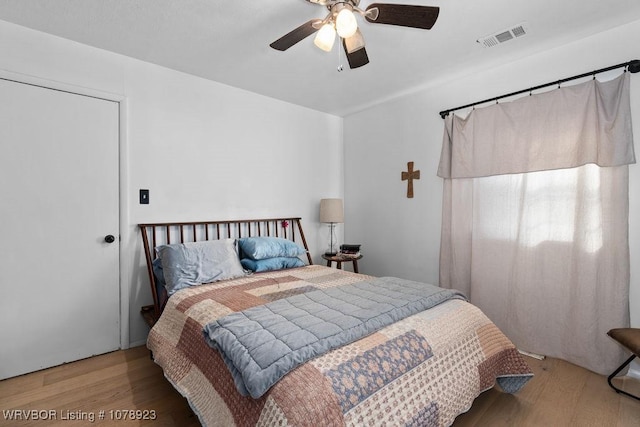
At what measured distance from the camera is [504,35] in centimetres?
223

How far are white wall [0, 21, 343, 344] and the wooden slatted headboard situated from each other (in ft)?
0.26

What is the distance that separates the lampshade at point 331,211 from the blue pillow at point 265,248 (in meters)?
0.74

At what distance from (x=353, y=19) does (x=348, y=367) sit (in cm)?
163

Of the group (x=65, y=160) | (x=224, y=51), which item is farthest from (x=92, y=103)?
(x=224, y=51)

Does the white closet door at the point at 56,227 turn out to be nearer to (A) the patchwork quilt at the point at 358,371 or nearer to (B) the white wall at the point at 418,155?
(A) the patchwork quilt at the point at 358,371

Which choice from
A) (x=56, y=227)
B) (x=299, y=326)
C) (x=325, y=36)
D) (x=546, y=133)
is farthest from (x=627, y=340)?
(x=56, y=227)

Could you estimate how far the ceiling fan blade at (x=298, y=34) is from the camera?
1.67 m

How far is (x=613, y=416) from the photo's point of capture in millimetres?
1714

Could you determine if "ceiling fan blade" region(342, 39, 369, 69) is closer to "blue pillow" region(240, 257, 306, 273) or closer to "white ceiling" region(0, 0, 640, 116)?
"white ceiling" region(0, 0, 640, 116)

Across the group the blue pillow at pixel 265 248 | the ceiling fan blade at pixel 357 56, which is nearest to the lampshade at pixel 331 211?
the blue pillow at pixel 265 248

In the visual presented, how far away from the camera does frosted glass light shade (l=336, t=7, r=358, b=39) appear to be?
1.52m

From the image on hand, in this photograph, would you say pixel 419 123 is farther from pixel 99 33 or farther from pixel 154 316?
pixel 154 316

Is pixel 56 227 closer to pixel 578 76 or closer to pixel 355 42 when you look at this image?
pixel 355 42

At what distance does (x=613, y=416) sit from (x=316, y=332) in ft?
5.99
